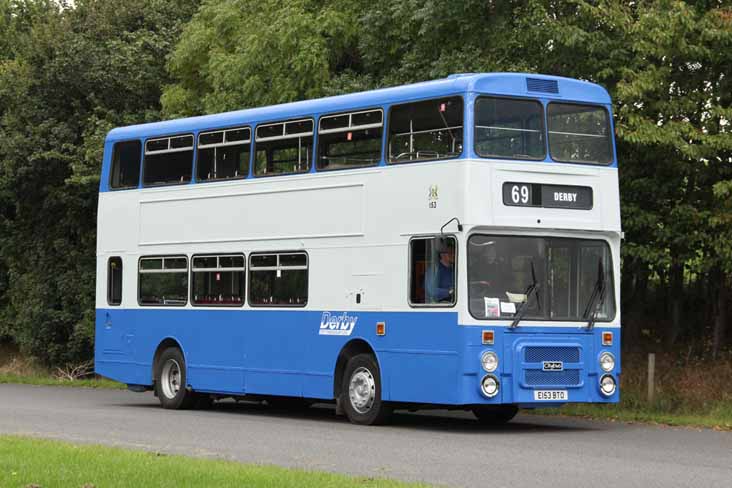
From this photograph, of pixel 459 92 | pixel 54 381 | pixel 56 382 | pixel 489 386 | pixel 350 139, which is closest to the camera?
pixel 489 386

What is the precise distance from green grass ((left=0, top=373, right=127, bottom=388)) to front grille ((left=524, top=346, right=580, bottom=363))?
1571cm

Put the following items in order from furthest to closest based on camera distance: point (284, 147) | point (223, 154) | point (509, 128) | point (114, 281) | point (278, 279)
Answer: point (114, 281) → point (223, 154) → point (278, 279) → point (284, 147) → point (509, 128)

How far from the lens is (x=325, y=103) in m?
21.3

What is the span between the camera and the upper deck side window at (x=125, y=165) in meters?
25.3

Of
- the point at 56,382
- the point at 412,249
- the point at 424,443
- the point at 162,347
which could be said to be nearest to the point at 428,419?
the point at 412,249

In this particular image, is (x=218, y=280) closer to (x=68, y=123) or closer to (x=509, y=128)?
(x=509, y=128)

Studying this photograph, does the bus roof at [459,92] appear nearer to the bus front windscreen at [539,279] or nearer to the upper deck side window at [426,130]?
the upper deck side window at [426,130]

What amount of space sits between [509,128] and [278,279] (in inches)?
189

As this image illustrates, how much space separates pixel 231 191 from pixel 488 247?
218 inches

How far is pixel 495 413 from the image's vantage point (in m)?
21.2

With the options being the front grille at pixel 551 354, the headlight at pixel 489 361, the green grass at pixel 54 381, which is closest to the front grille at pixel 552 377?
the front grille at pixel 551 354

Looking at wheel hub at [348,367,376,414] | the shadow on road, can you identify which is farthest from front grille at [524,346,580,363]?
wheel hub at [348,367,376,414]

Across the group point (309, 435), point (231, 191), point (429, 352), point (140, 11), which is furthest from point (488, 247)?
point (140, 11)

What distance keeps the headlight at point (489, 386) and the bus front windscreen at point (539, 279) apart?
76 centimetres
